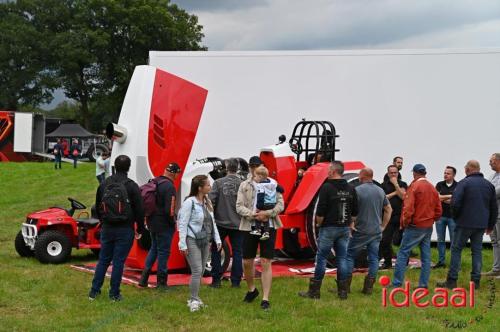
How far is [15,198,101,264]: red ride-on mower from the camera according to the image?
8.83 metres

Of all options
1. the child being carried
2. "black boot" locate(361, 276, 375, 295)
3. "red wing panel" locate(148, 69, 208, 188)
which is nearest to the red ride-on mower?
"red wing panel" locate(148, 69, 208, 188)

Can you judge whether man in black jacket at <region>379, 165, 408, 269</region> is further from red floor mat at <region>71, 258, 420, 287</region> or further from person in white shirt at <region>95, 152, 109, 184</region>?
person in white shirt at <region>95, 152, 109, 184</region>

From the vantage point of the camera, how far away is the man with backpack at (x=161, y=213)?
716 cm

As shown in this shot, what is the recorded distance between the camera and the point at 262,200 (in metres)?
6.55

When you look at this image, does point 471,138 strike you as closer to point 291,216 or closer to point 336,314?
point 291,216

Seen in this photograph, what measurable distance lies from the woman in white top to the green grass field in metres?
0.27

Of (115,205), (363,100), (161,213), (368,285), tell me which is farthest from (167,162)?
(363,100)

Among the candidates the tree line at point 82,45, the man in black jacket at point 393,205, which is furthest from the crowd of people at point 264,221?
the tree line at point 82,45

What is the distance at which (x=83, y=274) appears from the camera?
8125 millimetres

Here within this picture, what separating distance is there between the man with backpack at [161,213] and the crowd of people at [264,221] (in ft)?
0.04

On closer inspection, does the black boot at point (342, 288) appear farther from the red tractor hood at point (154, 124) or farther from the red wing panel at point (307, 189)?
the red tractor hood at point (154, 124)

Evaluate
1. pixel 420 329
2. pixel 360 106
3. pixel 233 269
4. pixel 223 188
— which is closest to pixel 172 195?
pixel 223 188

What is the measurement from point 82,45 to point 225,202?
35.1 meters

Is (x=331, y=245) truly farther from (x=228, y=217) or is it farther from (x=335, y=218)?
(x=228, y=217)
